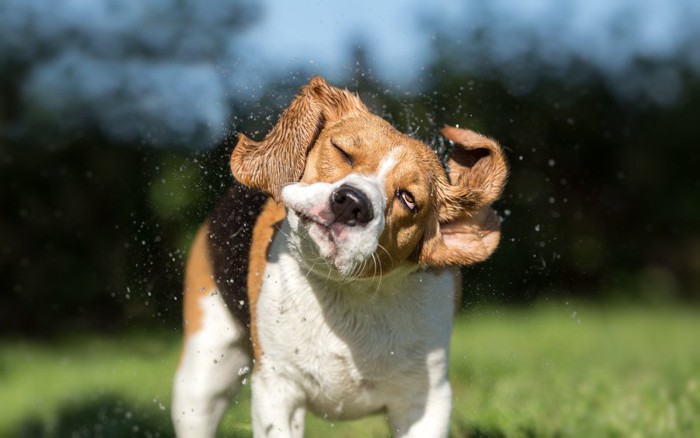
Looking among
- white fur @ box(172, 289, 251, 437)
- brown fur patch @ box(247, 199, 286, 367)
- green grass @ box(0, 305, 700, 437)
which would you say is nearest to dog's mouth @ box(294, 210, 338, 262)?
brown fur patch @ box(247, 199, 286, 367)

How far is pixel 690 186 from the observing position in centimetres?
1252

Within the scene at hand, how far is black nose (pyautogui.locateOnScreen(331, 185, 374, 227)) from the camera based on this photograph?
12.8 feet

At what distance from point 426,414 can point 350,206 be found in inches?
43.4

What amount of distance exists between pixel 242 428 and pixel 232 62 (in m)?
1.93

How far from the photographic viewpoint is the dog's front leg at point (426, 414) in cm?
457

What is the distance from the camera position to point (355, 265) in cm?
409

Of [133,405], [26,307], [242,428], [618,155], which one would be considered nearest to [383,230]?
[242,428]

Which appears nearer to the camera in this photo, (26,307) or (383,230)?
(383,230)

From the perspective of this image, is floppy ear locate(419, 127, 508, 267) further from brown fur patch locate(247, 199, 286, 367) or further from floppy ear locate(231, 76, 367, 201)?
brown fur patch locate(247, 199, 286, 367)

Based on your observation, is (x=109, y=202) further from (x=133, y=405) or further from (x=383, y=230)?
(x=383, y=230)

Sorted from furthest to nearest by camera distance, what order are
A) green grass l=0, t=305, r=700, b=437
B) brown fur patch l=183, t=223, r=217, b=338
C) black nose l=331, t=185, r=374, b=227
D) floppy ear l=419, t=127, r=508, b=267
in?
green grass l=0, t=305, r=700, b=437, brown fur patch l=183, t=223, r=217, b=338, floppy ear l=419, t=127, r=508, b=267, black nose l=331, t=185, r=374, b=227

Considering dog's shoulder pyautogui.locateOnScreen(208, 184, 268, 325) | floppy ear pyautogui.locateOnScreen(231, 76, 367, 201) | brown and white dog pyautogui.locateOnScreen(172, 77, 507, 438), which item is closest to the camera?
brown and white dog pyautogui.locateOnScreen(172, 77, 507, 438)

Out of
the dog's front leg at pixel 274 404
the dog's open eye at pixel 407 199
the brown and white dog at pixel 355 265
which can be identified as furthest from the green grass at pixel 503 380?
the dog's open eye at pixel 407 199

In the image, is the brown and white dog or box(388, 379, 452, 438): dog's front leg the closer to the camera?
the brown and white dog
